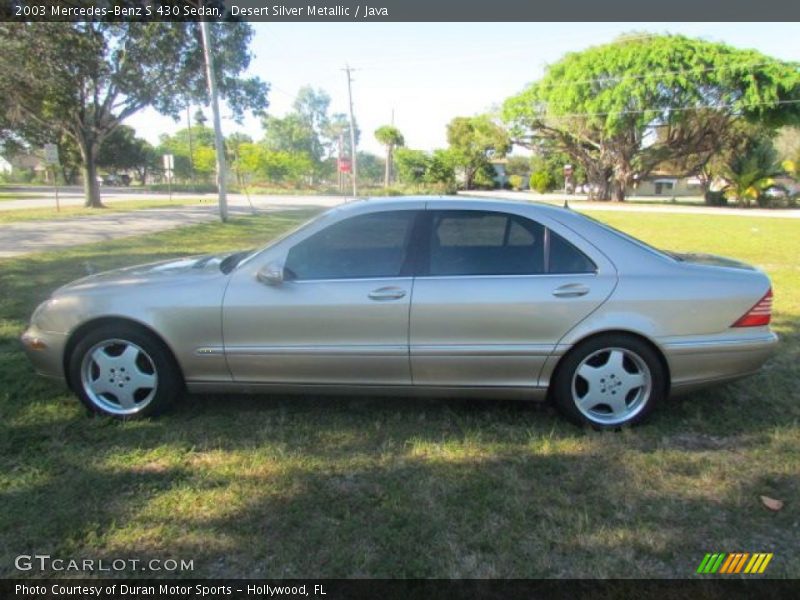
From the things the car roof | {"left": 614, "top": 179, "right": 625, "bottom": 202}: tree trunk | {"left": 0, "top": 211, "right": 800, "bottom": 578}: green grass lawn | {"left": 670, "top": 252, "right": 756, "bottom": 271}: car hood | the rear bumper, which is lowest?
{"left": 0, "top": 211, "right": 800, "bottom": 578}: green grass lawn

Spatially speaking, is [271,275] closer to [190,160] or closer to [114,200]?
[114,200]

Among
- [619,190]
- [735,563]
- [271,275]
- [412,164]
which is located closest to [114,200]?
[412,164]

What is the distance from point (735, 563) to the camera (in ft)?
8.14

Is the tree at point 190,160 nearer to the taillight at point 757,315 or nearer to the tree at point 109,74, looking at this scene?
the tree at point 109,74

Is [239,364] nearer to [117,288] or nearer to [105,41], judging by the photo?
[117,288]

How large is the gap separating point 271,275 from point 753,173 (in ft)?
141

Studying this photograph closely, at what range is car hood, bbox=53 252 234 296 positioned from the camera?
12.2 ft

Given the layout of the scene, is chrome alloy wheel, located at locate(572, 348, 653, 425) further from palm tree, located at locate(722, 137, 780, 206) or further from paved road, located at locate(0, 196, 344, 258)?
palm tree, located at locate(722, 137, 780, 206)

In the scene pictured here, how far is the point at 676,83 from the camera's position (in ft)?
115

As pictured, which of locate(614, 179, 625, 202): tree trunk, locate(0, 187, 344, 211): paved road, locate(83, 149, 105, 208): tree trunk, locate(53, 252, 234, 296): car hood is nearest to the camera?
locate(53, 252, 234, 296): car hood

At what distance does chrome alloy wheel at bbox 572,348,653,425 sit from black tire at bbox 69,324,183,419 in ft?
8.48

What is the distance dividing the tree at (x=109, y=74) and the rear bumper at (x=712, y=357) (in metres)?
19.2
